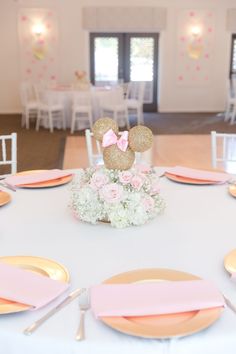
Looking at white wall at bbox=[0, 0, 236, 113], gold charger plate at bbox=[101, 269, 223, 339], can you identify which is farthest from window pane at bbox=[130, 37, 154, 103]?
gold charger plate at bbox=[101, 269, 223, 339]

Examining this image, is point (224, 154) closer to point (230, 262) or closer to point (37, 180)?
point (37, 180)

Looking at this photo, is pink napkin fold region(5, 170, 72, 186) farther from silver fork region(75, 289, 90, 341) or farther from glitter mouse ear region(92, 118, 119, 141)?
silver fork region(75, 289, 90, 341)

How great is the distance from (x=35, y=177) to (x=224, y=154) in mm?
1240

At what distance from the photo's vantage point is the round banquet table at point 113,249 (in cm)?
103

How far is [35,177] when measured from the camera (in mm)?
2236

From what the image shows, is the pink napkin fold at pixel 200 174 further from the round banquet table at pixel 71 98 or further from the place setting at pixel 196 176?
the round banquet table at pixel 71 98


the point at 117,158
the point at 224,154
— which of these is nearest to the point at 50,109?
the point at 224,154

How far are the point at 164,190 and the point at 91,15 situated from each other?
30.9 ft

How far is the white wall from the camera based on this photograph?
419 inches

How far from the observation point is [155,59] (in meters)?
11.4

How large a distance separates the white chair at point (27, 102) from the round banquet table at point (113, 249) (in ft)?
23.4

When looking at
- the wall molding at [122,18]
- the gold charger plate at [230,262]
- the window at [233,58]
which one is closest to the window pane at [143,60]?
the wall molding at [122,18]

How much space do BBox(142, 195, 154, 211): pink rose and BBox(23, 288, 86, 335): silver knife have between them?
20.6 inches

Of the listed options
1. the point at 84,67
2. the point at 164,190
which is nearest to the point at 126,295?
the point at 164,190
